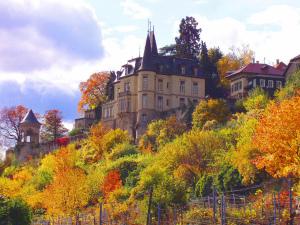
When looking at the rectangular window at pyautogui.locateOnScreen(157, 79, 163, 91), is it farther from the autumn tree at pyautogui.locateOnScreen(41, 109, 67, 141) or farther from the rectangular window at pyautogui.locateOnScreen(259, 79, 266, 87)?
the autumn tree at pyautogui.locateOnScreen(41, 109, 67, 141)

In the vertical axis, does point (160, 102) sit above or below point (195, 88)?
below

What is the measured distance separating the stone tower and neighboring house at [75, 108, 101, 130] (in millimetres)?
6557

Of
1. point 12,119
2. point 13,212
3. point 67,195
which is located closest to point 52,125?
point 12,119

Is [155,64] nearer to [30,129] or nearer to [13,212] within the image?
[30,129]

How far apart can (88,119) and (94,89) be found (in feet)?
27.5

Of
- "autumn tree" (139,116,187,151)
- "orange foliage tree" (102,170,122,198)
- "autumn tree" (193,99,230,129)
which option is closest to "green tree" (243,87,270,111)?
"autumn tree" (193,99,230,129)

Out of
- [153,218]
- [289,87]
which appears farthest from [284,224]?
[289,87]

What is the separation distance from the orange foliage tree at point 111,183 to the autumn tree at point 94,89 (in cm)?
4766

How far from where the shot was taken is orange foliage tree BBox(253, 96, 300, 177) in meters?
33.6

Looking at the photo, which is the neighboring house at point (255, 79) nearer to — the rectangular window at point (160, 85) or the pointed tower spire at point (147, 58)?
the rectangular window at point (160, 85)

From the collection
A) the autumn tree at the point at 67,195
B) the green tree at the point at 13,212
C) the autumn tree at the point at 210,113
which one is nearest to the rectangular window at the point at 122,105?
the autumn tree at the point at 210,113

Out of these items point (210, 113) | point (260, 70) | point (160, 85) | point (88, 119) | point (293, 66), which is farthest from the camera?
point (88, 119)

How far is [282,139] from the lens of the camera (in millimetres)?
34250

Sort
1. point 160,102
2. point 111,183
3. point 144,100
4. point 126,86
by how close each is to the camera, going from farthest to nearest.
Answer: point 126,86
point 160,102
point 144,100
point 111,183
